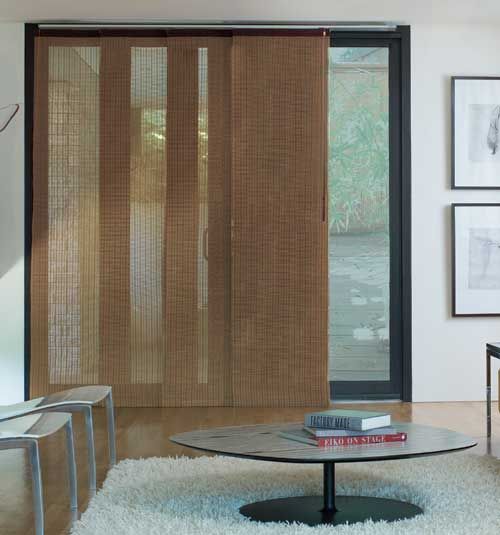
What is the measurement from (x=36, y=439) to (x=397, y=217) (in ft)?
12.7

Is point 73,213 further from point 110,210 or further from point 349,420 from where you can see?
point 349,420

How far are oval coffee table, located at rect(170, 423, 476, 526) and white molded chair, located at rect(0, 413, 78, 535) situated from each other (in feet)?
1.45

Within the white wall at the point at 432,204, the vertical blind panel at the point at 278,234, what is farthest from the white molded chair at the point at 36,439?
the white wall at the point at 432,204

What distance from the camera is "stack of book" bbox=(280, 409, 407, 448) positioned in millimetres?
3250

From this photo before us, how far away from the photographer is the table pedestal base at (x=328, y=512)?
3.24 meters

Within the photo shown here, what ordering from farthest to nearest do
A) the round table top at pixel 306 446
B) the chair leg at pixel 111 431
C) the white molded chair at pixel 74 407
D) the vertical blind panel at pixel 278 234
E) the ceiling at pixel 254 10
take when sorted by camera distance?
the vertical blind panel at pixel 278 234 → the ceiling at pixel 254 10 → the chair leg at pixel 111 431 → the white molded chair at pixel 74 407 → the round table top at pixel 306 446

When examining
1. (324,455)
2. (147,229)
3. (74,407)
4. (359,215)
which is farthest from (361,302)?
(324,455)

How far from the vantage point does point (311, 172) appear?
6121mm

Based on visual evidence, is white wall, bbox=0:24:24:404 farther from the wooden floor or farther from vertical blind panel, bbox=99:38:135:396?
the wooden floor

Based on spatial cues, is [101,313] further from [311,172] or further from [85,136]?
[311,172]

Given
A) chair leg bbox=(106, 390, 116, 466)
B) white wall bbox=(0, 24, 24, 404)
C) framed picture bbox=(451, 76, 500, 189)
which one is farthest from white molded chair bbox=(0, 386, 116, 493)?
framed picture bbox=(451, 76, 500, 189)

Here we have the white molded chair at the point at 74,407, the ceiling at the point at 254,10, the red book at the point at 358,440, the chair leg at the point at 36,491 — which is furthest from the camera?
the ceiling at the point at 254,10

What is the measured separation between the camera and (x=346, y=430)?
3295 mm

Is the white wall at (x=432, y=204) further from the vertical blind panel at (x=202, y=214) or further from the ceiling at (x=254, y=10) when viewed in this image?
the vertical blind panel at (x=202, y=214)
